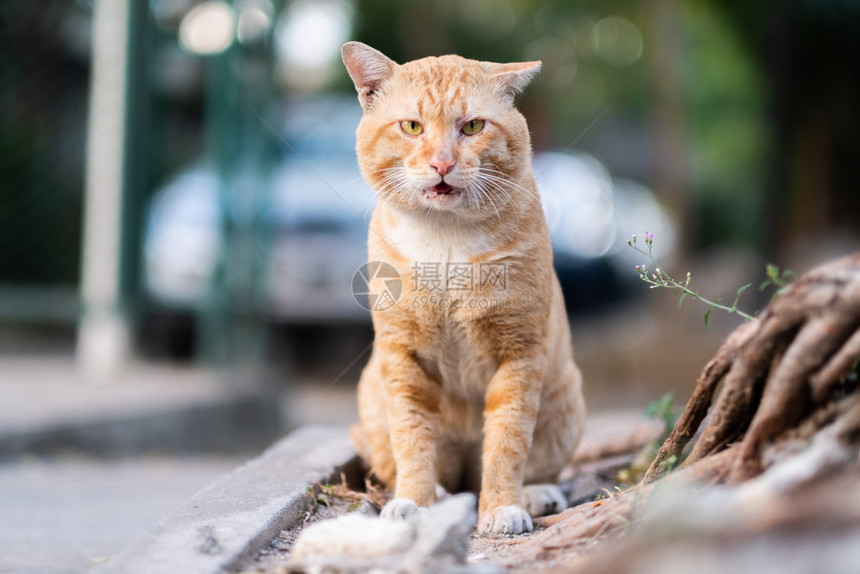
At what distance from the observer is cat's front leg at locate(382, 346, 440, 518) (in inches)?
102

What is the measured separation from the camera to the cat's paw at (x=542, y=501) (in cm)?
271

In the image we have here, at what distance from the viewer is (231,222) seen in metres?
6.02

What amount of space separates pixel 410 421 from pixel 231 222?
3.71 meters

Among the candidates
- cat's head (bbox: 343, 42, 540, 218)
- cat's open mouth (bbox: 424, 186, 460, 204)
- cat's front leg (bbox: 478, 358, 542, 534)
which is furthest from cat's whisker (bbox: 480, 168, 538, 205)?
cat's front leg (bbox: 478, 358, 542, 534)

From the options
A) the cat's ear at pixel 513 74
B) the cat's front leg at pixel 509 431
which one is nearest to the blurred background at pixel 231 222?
the cat's ear at pixel 513 74

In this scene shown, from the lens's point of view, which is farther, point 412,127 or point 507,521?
point 412,127

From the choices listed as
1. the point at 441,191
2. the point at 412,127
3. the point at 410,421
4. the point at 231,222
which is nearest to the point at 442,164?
the point at 441,191

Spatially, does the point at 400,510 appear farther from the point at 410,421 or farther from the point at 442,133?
the point at 442,133

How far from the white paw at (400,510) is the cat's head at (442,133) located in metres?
0.85

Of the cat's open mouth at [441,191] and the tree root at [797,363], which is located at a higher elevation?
the cat's open mouth at [441,191]

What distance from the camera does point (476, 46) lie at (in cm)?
2114
